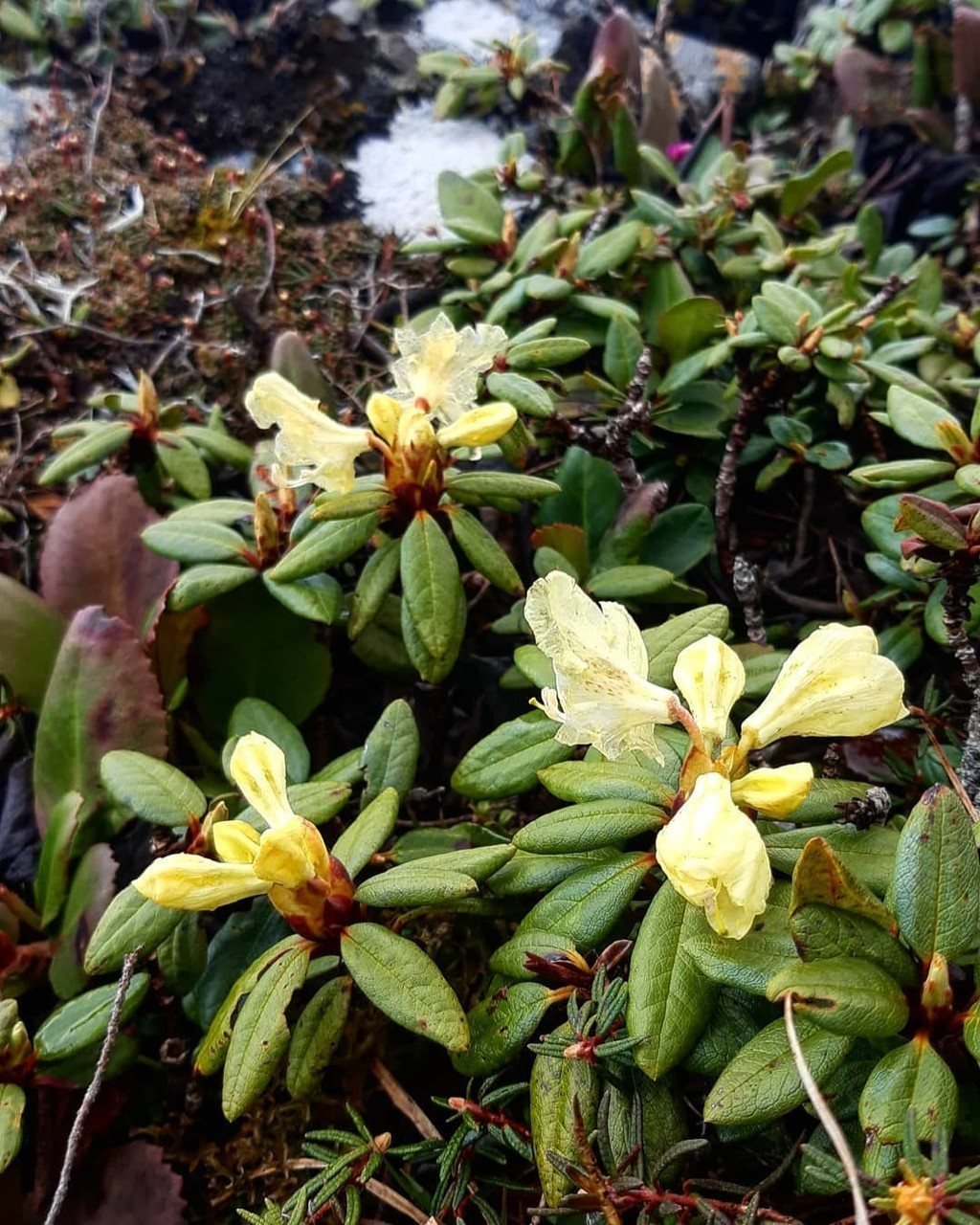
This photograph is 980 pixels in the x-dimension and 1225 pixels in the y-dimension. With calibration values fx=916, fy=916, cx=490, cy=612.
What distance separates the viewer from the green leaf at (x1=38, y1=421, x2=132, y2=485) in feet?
4.79

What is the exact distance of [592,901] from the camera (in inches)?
35.9

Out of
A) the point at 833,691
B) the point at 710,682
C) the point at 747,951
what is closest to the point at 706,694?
the point at 710,682

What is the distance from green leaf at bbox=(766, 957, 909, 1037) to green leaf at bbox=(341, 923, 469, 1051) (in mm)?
308

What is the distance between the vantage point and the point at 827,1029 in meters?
0.75

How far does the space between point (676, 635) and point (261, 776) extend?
1.63 ft

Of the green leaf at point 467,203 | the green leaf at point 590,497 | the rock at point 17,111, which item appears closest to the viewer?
the green leaf at point 590,497

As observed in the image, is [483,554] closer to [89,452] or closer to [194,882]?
[194,882]

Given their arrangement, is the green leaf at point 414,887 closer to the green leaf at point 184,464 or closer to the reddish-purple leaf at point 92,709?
the reddish-purple leaf at point 92,709

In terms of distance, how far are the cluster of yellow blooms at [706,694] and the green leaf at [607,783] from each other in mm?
43

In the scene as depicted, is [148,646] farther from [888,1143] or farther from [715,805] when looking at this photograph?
[888,1143]

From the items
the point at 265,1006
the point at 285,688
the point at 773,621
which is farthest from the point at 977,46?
the point at 265,1006

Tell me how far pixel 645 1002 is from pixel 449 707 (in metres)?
0.67

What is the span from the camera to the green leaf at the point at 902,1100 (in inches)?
28.0

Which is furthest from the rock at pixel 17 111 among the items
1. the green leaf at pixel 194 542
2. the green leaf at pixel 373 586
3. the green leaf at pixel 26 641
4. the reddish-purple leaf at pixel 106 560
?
the green leaf at pixel 373 586
